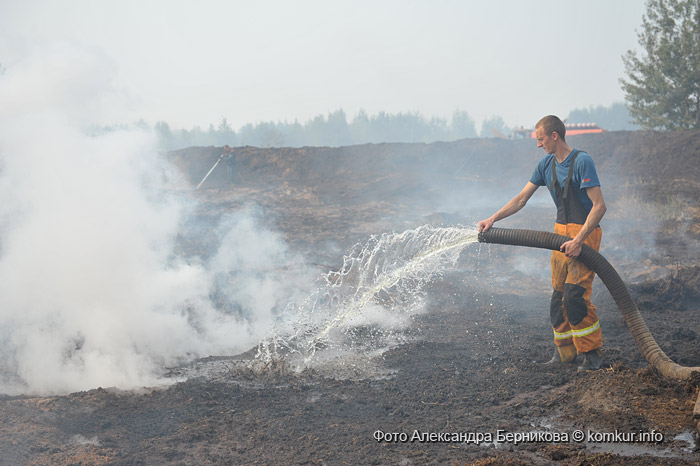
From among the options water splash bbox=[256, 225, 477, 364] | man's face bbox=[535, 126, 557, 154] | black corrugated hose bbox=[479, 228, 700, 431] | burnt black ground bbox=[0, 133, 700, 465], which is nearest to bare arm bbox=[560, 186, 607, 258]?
black corrugated hose bbox=[479, 228, 700, 431]

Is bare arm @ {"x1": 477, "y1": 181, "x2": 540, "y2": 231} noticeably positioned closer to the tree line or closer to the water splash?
the water splash

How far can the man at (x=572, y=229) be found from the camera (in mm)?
4539

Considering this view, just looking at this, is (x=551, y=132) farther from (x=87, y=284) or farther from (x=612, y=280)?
(x=87, y=284)

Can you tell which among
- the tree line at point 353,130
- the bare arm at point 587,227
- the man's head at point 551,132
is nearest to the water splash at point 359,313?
the bare arm at point 587,227

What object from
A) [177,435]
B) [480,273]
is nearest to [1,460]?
[177,435]

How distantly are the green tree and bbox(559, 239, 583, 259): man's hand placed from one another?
66.7ft

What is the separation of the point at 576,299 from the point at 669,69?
20819mm

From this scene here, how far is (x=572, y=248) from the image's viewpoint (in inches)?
171

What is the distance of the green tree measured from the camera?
67.7ft

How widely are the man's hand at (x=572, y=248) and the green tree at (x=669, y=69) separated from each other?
66.7 feet

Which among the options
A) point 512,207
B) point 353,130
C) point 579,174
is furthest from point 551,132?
point 353,130

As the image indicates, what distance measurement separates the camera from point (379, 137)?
86.9 m

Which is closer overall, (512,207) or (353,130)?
(512,207)

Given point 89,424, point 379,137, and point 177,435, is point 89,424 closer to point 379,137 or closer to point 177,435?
point 177,435
